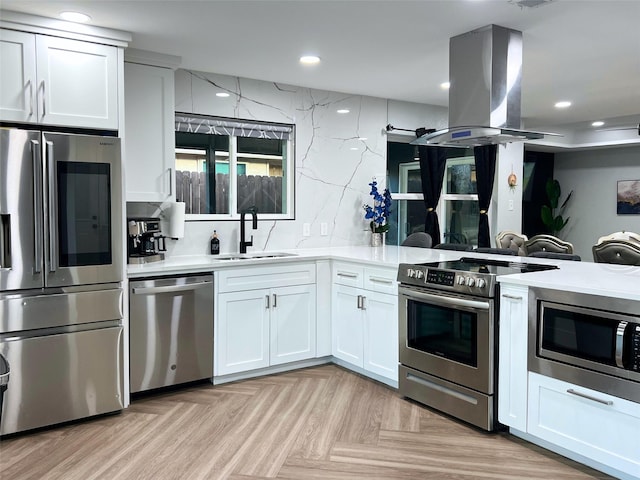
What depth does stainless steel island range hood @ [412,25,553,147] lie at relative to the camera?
3.15 metres

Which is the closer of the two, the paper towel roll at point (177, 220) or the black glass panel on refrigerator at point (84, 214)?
the black glass panel on refrigerator at point (84, 214)

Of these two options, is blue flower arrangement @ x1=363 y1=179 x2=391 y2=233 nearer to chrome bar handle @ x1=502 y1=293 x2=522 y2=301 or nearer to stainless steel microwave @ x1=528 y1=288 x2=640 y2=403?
chrome bar handle @ x1=502 y1=293 x2=522 y2=301

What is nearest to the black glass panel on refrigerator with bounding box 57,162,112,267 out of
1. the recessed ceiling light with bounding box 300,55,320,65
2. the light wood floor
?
→ the light wood floor

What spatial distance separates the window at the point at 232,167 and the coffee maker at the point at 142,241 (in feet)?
1.66

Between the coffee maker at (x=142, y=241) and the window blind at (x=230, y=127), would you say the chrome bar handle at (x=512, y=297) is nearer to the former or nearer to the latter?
the coffee maker at (x=142, y=241)

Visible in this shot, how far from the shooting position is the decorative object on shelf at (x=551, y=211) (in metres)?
8.54

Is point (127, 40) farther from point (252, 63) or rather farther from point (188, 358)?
point (188, 358)

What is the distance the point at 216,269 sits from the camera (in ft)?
11.8

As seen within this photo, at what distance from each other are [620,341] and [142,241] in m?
2.98

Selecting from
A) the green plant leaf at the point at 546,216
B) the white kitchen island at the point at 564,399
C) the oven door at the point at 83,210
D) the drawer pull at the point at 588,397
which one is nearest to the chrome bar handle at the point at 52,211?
the oven door at the point at 83,210

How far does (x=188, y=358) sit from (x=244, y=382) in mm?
486

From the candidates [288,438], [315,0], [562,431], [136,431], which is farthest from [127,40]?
[562,431]

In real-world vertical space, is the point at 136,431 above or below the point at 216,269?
below

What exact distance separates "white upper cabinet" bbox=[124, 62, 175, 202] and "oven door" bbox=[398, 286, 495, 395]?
1862 mm
